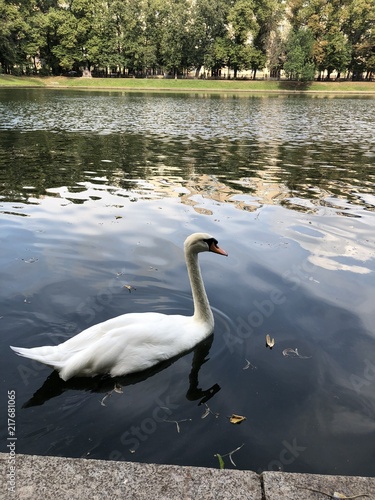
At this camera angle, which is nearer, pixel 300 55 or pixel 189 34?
pixel 300 55

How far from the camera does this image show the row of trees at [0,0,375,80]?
273 ft

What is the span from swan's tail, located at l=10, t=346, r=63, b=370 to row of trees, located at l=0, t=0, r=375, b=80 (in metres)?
85.5

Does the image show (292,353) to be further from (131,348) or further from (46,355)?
(46,355)

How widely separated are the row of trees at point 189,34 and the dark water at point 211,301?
253 ft

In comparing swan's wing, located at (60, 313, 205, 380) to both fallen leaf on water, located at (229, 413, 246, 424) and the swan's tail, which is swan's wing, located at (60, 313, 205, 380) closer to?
the swan's tail

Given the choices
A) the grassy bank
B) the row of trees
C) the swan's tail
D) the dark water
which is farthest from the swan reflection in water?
the row of trees

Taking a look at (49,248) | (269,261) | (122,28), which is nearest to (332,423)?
(269,261)

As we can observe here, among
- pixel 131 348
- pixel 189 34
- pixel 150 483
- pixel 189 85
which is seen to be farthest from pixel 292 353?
pixel 189 34

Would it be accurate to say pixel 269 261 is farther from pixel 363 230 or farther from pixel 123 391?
pixel 123 391

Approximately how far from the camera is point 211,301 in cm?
630

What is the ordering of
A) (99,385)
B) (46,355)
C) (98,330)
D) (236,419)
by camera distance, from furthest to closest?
(98,330) < (99,385) < (46,355) < (236,419)

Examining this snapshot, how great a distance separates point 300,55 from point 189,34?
2201 centimetres

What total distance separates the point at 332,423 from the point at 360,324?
2.04 m

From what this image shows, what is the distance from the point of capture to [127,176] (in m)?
14.8
